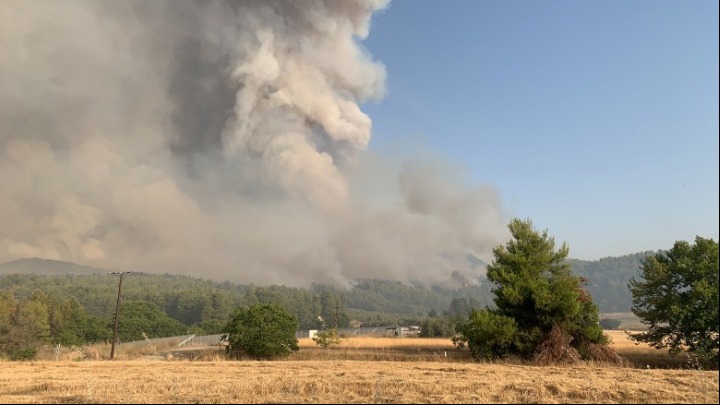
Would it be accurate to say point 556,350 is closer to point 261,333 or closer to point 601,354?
point 601,354

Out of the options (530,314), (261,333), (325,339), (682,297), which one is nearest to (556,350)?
(530,314)

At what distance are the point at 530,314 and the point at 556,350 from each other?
3.03 metres

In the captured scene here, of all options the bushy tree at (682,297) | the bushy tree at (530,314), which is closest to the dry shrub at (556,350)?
the bushy tree at (530,314)

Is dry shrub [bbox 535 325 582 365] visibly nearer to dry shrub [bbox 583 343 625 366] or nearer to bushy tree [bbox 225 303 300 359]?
dry shrub [bbox 583 343 625 366]

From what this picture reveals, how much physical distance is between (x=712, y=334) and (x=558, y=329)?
35.4 ft

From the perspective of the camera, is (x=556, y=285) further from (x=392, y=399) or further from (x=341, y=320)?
(x=341, y=320)

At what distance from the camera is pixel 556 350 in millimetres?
29438

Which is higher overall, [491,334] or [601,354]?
[491,334]

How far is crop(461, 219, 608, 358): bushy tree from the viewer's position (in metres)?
30.6

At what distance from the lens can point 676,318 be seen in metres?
30.9

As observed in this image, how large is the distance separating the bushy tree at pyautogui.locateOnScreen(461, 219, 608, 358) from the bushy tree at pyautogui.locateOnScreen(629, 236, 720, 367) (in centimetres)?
443

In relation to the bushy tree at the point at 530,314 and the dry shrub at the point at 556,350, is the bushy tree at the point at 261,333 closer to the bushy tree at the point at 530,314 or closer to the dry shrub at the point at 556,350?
the bushy tree at the point at 530,314

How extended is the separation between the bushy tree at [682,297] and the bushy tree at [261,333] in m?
30.5

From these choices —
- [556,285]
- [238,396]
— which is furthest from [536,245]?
[238,396]
